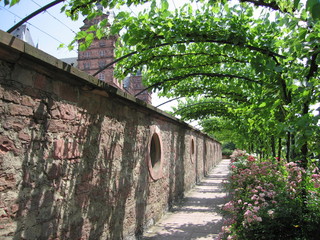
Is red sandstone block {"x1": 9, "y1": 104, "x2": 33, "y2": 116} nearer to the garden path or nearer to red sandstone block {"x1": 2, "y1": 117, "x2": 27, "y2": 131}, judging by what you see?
red sandstone block {"x1": 2, "y1": 117, "x2": 27, "y2": 131}

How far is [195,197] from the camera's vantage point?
31.6 ft

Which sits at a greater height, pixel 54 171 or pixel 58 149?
pixel 58 149

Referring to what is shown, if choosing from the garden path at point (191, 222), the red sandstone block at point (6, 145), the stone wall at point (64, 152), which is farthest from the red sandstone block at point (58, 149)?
the garden path at point (191, 222)

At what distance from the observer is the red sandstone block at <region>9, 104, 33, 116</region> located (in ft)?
7.11

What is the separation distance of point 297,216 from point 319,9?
2724 mm

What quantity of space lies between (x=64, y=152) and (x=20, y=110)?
0.69 metres

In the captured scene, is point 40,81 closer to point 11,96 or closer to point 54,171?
point 11,96

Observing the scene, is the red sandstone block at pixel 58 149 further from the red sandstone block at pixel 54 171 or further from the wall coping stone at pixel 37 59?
the wall coping stone at pixel 37 59

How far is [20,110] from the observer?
88.5 inches

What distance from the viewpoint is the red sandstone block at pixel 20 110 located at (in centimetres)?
217

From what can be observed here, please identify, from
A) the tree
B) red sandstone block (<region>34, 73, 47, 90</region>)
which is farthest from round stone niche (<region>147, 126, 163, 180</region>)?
red sandstone block (<region>34, 73, 47, 90</region>)

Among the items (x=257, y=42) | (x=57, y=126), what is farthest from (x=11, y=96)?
(x=257, y=42)

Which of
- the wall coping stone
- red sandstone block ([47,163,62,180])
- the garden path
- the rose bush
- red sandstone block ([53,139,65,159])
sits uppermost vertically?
the wall coping stone

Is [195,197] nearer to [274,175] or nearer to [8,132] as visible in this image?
[274,175]
